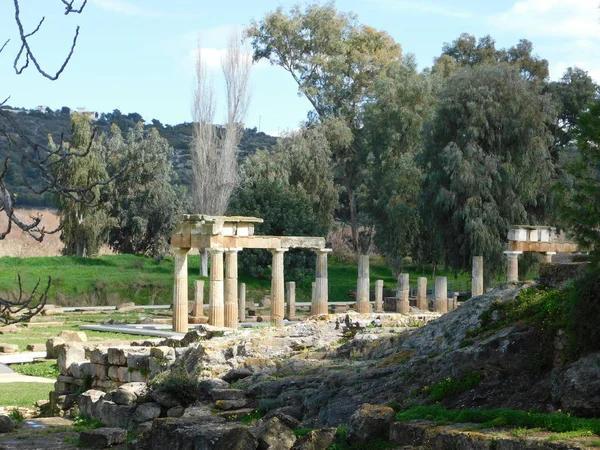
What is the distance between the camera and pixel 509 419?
11961 mm

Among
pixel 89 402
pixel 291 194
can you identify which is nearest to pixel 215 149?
pixel 291 194

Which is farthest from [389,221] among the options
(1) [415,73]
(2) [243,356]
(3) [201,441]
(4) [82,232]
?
(3) [201,441]

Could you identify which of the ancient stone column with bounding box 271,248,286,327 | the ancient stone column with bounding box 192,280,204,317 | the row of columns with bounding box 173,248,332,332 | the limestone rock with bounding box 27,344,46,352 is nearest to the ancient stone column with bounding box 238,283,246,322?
the ancient stone column with bounding box 192,280,204,317

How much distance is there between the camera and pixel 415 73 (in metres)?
59.3

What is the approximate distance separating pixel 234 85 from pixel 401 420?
44.7 m

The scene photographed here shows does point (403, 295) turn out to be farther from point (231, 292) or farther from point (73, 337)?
point (73, 337)

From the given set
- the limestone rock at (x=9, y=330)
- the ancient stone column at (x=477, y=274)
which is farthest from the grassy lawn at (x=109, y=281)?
the ancient stone column at (x=477, y=274)

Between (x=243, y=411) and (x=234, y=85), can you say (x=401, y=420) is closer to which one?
(x=243, y=411)

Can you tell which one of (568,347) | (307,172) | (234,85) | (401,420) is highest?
(234,85)

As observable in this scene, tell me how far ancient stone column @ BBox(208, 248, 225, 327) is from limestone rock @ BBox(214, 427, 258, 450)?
68.1ft

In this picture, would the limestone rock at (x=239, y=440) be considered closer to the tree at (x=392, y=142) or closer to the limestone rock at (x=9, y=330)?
the limestone rock at (x=9, y=330)

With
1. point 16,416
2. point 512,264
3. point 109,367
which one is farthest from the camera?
point 512,264

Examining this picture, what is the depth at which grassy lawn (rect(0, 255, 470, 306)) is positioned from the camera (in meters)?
47.7

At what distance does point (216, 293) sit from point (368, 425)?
21995 mm
